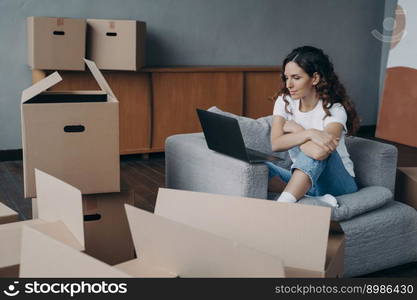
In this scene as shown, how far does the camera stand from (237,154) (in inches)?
86.6

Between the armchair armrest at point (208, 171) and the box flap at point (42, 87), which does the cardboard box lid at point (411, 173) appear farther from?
the box flap at point (42, 87)

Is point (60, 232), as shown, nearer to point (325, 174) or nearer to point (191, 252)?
point (191, 252)

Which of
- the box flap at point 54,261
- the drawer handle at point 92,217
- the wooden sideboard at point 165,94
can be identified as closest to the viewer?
the box flap at point 54,261

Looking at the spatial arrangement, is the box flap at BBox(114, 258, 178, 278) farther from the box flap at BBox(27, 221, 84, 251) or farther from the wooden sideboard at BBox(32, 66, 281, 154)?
the wooden sideboard at BBox(32, 66, 281, 154)

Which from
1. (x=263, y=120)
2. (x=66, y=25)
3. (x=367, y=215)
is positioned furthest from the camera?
(x=66, y=25)

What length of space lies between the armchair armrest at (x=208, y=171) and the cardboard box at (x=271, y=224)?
3.32 feet

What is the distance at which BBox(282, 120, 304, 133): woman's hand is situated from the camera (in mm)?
2375

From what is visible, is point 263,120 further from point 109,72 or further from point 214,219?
point 109,72

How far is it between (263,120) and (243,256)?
195 cm

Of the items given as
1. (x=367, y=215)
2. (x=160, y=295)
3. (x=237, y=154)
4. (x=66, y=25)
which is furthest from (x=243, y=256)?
(x=66, y=25)

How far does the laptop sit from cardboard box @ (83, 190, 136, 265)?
505 millimetres

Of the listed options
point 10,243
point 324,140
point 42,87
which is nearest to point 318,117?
point 324,140

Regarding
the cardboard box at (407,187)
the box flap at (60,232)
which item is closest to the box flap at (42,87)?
the box flap at (60,232)

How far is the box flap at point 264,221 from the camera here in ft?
3.33
